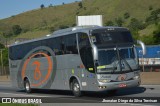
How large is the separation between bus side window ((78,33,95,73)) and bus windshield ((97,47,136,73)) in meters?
0.53

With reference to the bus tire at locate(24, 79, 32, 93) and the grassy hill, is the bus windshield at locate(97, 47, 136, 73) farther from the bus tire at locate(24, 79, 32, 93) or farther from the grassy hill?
the grassy hill

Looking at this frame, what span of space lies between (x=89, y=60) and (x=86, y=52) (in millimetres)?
425

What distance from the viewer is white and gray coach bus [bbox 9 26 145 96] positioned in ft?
68.8

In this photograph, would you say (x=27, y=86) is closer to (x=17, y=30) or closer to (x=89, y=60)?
(x=89, y=60)

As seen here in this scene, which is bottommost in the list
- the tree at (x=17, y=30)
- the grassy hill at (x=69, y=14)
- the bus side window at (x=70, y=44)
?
the bus side window at (x=70, y=44)

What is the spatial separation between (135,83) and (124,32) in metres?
2.53

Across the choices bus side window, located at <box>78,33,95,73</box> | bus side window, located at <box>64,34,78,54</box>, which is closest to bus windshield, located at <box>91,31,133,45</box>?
bus side window, located at <box>78,33,95,73</box>

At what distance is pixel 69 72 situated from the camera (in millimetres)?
23594

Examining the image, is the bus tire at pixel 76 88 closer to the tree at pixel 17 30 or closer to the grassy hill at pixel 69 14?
the grassy hill at pixel 69 14

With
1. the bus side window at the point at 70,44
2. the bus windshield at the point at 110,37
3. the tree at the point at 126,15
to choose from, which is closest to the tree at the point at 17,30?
the tree at the point at 126,15

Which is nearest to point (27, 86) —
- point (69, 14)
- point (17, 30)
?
point (17, 30)

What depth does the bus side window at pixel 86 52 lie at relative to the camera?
21375 millimetres

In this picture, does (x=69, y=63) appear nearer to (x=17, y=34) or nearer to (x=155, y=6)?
(x=155, y=6)

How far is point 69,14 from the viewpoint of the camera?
6629 inches
